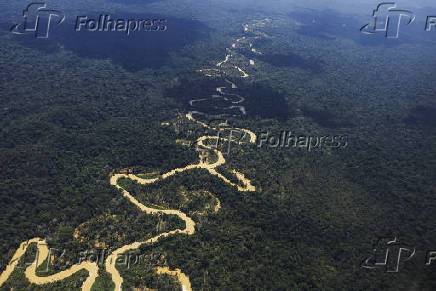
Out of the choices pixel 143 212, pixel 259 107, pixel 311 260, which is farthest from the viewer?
pixel 259 107

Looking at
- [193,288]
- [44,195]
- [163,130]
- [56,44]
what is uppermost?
[56,44]

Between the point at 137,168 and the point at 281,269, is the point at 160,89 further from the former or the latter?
the point at 281,269

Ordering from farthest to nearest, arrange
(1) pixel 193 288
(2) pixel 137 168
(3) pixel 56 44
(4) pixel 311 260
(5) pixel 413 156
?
(3) pixel 56 44 < (5) pixel 413 156 < (2) pixel 137 168 < (4) pixel 311 260 < (1) pixel 193 288

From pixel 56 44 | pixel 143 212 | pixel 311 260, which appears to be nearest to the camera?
pixel 311 260

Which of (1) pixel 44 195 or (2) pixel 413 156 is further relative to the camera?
(2) pixel 413 156

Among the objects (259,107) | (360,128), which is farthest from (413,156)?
(259,107)

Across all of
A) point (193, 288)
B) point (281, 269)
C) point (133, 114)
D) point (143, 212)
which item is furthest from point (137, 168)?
point (281, 269)

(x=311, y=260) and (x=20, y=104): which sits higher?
(x=20, y=104)

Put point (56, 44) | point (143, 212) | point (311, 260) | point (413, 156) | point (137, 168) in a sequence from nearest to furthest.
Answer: point (311, 260) < point (143, 212) < point (137, 168) < point (413, 156) < point (56, 44)

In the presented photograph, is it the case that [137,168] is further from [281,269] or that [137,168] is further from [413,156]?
[413,156]
